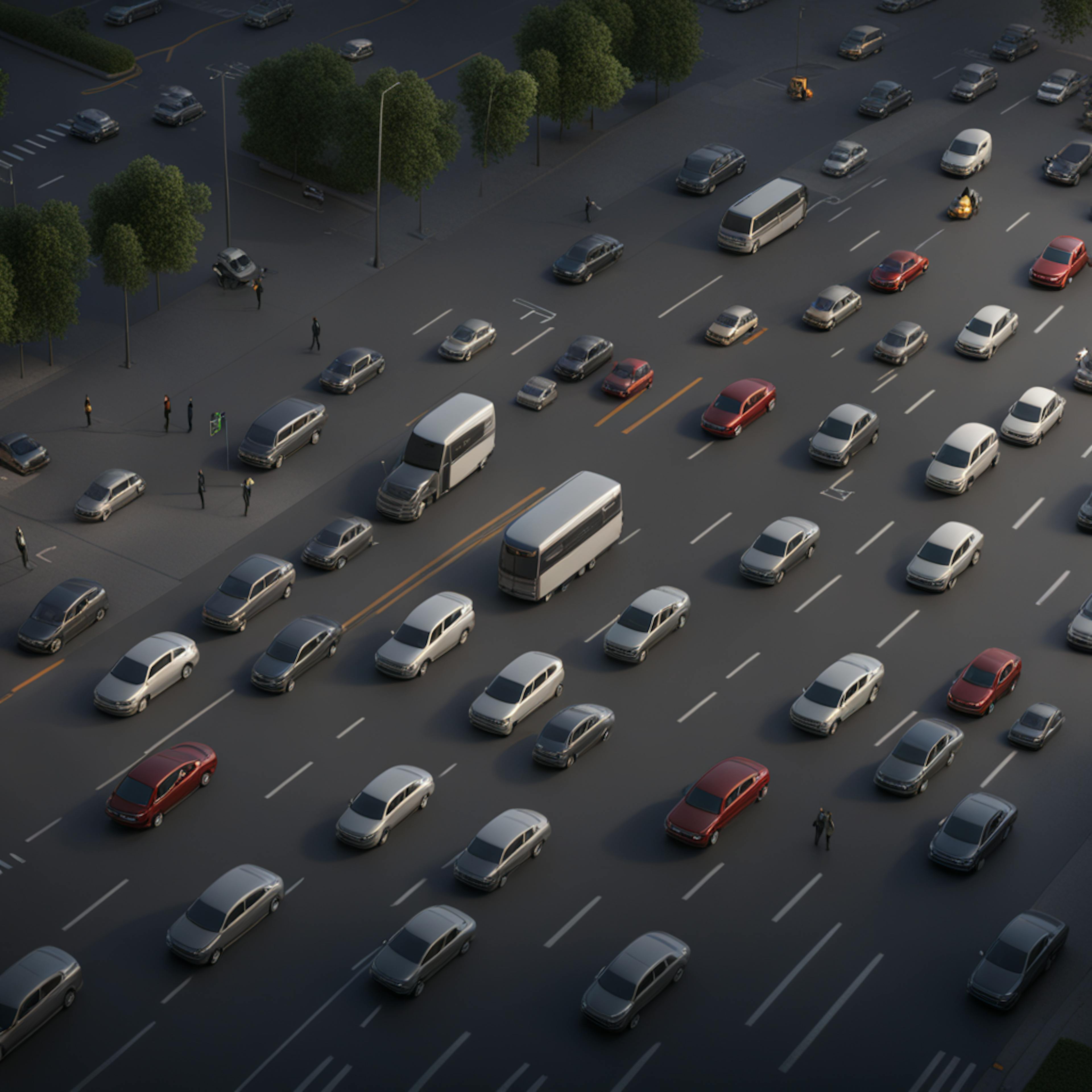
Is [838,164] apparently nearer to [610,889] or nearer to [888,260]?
[888,260]

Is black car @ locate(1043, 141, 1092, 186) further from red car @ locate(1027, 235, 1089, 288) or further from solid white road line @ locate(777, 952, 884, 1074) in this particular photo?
solid white road line @ locate(777, 952, 884, 1074)

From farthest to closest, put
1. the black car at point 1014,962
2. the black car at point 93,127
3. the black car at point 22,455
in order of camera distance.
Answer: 1. the black car at point 93,127
2. the black car at point 22,455
3. the black car at point 1014,962

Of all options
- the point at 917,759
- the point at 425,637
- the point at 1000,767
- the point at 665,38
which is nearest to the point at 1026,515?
the point at 1000,767

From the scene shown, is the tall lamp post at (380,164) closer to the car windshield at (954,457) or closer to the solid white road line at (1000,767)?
the car windshield at (954,457)

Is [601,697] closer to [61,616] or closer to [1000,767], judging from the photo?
[1000,767]

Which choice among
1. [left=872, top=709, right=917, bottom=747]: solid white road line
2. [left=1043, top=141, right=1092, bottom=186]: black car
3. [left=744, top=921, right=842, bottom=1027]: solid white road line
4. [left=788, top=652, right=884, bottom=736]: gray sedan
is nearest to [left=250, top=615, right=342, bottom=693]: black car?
[left=788, top=652, right=884, bottom=736]: gray sedan

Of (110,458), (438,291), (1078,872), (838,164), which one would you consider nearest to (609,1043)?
(1078,872)

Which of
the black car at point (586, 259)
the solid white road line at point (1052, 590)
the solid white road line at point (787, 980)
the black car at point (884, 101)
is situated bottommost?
the solid white road line at point (787, 980)

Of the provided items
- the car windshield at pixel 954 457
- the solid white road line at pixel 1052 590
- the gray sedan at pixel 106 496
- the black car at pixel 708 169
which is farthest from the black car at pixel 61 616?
the black car at pixel 708 169
